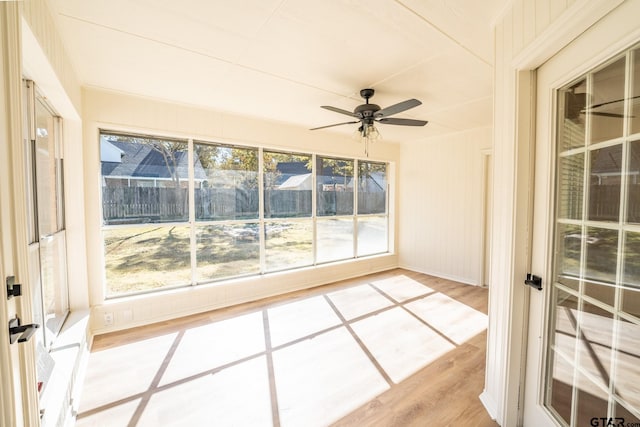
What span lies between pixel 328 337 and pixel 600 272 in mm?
2160

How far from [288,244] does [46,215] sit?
2.71 m

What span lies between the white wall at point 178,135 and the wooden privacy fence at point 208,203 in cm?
21

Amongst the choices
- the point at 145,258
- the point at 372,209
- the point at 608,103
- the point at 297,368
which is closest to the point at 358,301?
the point at 297,368

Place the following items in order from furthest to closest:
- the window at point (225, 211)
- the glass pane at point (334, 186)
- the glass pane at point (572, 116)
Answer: the glass pane at point (334, 186)
the window at point (225, 211)
the glass pane at point (572, 116)

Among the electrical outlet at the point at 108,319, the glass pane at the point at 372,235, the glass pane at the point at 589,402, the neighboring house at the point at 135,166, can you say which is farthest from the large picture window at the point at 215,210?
the glass pane at the point at 589,402

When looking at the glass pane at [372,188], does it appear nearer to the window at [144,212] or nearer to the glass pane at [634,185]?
the window at [144,212]

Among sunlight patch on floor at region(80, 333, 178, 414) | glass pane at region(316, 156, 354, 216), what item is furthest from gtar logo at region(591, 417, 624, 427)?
glass pane at region(316, 156, 354, 216)

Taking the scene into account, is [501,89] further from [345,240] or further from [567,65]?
[345,240]

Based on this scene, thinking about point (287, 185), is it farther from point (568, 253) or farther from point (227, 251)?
point (568, 253)

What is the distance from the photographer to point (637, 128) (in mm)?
945

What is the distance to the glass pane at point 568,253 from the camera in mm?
1228

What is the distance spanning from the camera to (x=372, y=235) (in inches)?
199

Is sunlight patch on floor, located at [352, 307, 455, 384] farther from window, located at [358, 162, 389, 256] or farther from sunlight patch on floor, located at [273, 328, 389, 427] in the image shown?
window, located at [358, 162, 389, 256]

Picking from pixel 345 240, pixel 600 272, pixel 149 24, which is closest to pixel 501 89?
pixel 600 272
